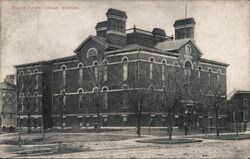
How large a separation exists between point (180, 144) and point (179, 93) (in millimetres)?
4957

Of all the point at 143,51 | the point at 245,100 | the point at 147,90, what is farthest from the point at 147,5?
the point at 245,100

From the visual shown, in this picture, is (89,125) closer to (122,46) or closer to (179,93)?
(122,46)

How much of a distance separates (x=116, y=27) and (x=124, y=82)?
8.20 metres

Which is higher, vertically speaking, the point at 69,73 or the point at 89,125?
the point at 69,73

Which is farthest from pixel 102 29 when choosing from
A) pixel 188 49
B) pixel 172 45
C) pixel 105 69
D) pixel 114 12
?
pixel 188 49

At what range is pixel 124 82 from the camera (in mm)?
51062

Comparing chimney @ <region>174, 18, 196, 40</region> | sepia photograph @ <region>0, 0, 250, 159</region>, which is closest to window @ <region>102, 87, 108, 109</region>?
sepia photograph @ <region>0, 0, 250, 159</region>

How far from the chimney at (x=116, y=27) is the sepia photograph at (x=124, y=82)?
12 centimetres

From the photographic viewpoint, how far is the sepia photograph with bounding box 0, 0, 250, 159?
26.5m

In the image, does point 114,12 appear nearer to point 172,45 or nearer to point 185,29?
point 172,45

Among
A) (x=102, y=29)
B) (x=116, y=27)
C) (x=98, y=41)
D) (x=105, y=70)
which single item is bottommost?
(x=105, y=70)

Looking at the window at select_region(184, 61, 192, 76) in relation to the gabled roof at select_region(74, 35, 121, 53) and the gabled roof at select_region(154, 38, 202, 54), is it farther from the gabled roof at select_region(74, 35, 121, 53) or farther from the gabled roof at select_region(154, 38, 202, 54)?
the gabled roof at select_region(74, 35, 121, 53)

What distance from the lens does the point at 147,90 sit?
4409 centimetres

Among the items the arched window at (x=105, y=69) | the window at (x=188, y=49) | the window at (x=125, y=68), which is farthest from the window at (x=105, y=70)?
the window at (x=188, y=49)
